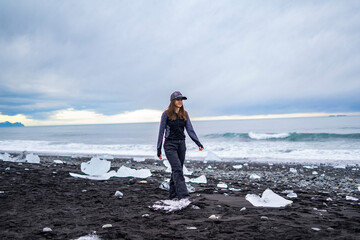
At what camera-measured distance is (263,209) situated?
3.73 metres

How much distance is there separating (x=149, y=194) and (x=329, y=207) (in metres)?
3.10

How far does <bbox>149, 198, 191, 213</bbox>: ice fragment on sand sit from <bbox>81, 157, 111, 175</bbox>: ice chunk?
3.17 metres

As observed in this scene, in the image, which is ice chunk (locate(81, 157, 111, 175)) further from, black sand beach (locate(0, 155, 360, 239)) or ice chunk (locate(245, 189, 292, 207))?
ice chunk (locate(245, 189, 292, 207))

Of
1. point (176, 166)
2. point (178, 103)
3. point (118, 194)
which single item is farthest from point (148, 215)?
point (178, 103)

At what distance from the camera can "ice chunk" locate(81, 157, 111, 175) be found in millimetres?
6695

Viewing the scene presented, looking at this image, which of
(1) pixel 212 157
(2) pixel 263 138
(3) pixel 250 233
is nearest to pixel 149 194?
(3) pixel 250 233

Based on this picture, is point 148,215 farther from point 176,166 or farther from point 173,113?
point 173,113

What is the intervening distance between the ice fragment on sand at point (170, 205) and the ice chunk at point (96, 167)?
317 cm

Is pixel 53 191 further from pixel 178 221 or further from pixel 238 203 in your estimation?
pixel 238 203

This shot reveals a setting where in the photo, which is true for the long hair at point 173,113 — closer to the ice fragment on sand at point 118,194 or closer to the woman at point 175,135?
the woman at point 175,135

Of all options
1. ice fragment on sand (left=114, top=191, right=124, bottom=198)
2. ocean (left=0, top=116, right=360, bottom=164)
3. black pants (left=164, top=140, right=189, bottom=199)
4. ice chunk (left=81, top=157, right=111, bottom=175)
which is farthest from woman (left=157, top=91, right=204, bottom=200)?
ocean (left=0, top=116, right=360, bottom=164)


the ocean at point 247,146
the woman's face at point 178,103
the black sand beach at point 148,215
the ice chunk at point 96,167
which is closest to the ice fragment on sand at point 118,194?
the black sand beach at point 148,215

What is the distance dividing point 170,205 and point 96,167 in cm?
360

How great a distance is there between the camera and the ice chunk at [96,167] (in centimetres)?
670
